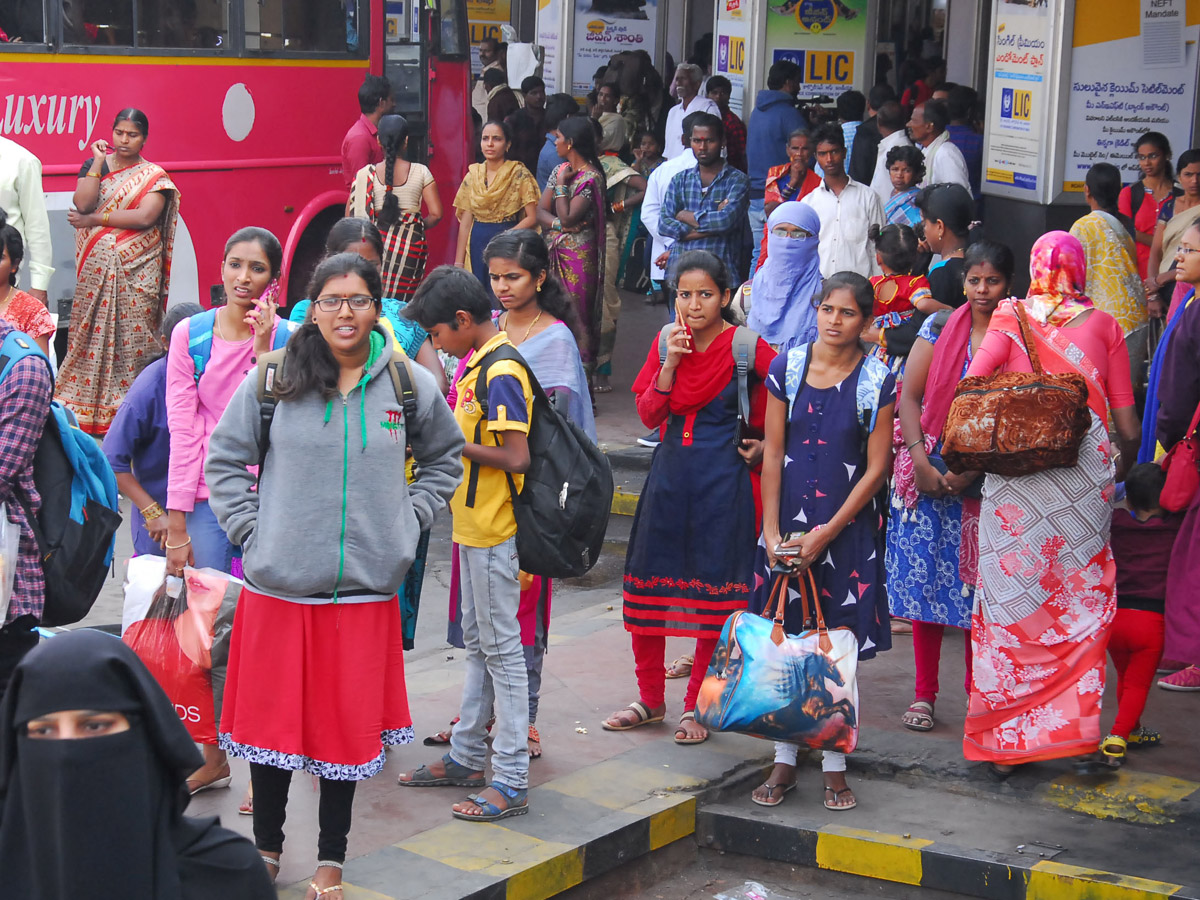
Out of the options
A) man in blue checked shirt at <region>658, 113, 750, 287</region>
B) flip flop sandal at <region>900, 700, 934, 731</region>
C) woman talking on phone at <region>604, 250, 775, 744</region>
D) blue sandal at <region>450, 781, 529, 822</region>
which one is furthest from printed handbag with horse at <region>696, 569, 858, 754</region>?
man in blue checked shirt at <region>658, 113, 750, 287</region>

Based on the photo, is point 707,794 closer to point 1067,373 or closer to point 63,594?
point 1067,373

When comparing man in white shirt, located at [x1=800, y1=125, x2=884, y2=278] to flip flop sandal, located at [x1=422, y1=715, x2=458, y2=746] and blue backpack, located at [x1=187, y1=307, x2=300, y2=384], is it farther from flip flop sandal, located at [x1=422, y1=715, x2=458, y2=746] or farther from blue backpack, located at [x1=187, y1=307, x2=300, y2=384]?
blue backpack, located at [x1=187, y1=307, x2=300, y2=384]

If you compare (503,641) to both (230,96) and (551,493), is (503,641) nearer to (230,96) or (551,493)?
(551,493)

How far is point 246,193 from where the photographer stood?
1034 centimetres

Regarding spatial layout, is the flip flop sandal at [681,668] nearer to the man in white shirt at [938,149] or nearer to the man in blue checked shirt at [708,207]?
the man in blue checked shirt at [708,207]

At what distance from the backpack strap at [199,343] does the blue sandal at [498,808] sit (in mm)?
1479

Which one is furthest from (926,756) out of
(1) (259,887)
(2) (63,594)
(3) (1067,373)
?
(1) (259,887)

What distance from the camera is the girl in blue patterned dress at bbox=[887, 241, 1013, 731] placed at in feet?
17.0

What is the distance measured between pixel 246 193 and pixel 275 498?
6.99 m

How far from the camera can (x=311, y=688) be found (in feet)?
12.6

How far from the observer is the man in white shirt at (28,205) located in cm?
732

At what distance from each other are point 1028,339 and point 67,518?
9.63 ft

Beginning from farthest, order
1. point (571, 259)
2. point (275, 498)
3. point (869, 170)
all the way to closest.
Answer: point (869, 170) → point (571, 259) → point (275, 498)

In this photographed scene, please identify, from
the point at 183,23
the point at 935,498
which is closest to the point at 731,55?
the point at 183,23
